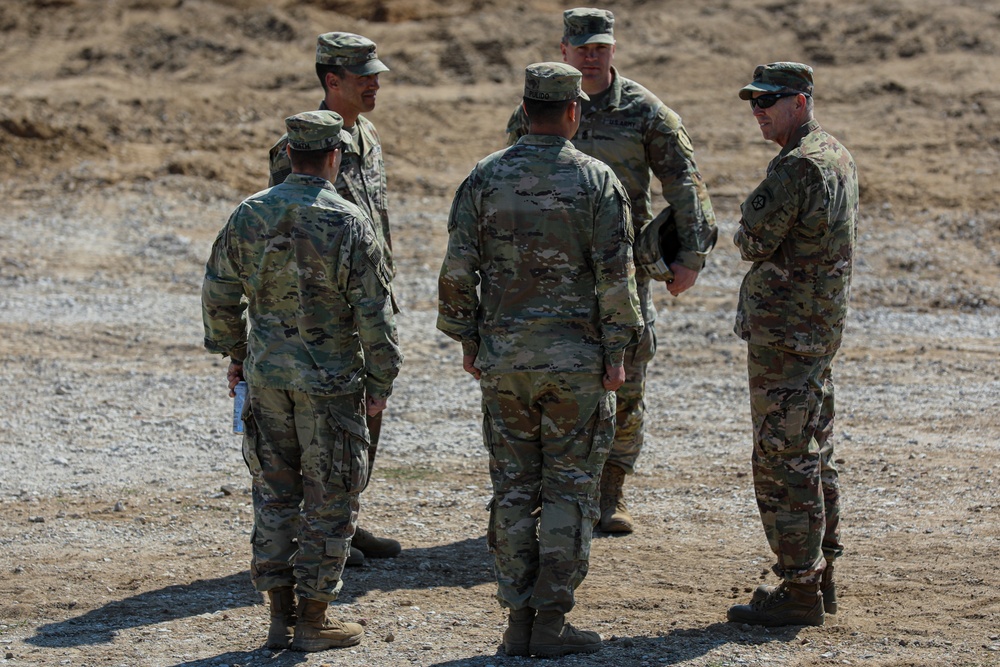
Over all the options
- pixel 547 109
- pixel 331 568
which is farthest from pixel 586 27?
pixel 331 568

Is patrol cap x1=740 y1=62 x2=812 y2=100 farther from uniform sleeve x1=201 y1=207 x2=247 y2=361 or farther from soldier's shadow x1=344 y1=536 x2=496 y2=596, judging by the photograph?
soldier's shadow x1=344 y1=536 x2=496 y2=596

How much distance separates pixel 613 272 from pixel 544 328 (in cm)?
37

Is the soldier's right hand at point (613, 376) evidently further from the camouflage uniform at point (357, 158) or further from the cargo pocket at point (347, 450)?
the camouflage uniform at point (357, 158)

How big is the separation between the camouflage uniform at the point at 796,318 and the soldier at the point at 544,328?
0.64m

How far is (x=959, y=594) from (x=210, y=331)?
148 inches

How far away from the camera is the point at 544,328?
17.3 ft

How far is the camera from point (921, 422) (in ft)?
30.3

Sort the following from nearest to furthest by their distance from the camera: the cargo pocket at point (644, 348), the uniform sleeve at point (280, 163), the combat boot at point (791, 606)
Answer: the combat boot at point (791, 606), the uniform sleeve at point (280, 163), the cargo pocket at point (644, 348)

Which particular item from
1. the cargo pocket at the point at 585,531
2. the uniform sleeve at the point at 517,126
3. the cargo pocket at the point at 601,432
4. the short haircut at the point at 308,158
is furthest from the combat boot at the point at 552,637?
the uniform sleeve at the point at 517,126

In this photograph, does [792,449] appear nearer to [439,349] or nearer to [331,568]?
[331,568]

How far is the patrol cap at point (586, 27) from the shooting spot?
6.55m

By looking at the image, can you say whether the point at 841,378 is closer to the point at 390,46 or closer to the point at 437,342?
the point at 437,342

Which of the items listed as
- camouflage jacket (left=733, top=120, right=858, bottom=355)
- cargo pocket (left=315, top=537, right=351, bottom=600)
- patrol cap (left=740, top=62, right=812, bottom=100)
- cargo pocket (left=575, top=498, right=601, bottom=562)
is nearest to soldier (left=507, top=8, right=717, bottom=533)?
camouflage jacket (left=733, top=120, right=858, bottom=355)

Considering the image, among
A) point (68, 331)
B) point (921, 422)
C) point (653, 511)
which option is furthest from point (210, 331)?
point (68, 331)
